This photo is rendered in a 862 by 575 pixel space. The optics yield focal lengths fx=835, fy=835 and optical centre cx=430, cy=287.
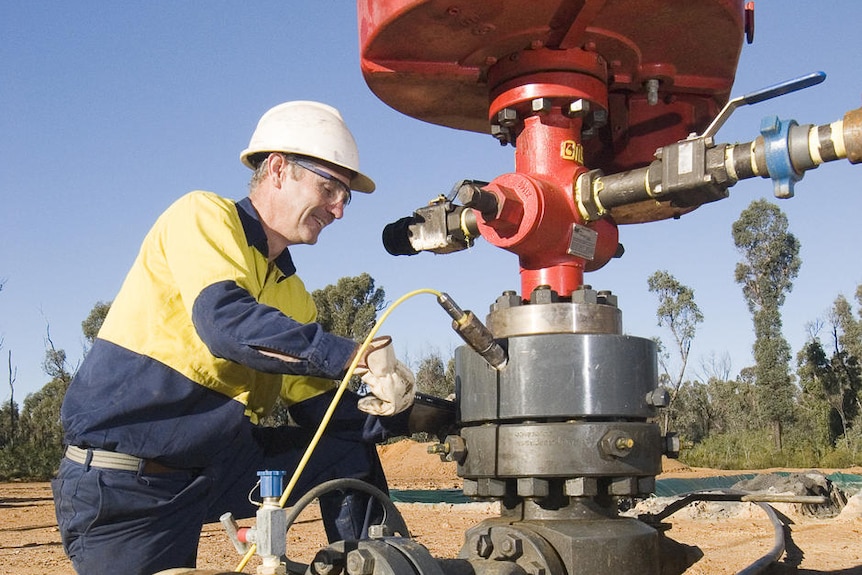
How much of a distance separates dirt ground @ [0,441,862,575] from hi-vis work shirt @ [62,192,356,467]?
2.37 metres

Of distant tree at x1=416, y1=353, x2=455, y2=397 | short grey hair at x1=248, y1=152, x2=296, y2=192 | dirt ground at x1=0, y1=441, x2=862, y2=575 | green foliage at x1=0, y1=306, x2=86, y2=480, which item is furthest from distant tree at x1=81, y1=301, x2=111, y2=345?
short grey hair at x1=248, y1=152, x2=296, y2=192

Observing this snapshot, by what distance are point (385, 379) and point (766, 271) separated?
32964 millimetres

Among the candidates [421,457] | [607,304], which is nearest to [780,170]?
[607,304]

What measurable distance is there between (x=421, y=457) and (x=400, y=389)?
21601 mm

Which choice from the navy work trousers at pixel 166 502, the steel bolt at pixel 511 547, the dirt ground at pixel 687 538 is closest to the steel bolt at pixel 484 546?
the steel bolt at pixel 511 547

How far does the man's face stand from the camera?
96.3 inches

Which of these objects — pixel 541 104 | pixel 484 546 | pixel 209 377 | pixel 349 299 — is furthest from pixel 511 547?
pixel 349 299

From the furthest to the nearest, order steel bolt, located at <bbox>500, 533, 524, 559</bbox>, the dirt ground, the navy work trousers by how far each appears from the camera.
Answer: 1. the dirt ground
2. the navy work trousers
3. steel bolt, located at <bbox>500, 533, 524, 559</bbox>

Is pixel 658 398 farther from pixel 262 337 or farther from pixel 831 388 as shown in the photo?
pixel 831 388

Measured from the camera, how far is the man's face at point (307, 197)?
8.03ft

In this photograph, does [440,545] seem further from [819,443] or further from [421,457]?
[819,443]

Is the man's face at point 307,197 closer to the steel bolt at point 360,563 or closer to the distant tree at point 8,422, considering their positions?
the steel bolt at point 360,563

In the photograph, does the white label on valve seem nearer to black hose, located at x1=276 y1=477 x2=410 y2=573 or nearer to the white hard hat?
the white hard hat

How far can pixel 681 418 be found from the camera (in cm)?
3500
